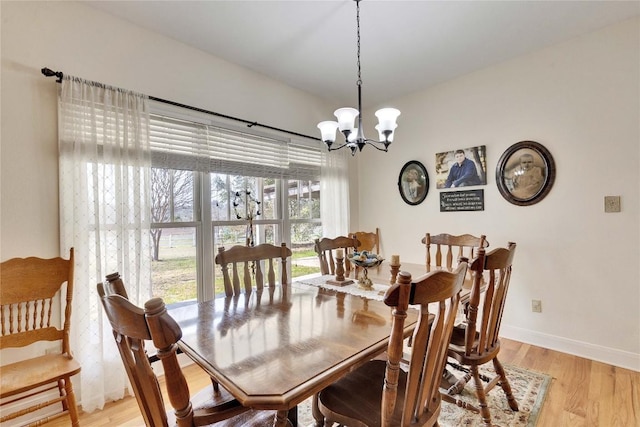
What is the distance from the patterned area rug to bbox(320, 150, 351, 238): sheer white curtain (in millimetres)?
1994

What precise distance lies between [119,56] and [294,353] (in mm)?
2461

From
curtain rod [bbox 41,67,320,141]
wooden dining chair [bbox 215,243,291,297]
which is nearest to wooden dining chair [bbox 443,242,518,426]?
wooden dining chair [bbox 215,243,291,297]

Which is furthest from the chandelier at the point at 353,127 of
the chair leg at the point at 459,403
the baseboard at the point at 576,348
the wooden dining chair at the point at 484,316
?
the baseboard at the point at 576,348

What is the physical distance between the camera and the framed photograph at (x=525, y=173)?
105 inches

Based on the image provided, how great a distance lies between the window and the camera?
2428 millimetres

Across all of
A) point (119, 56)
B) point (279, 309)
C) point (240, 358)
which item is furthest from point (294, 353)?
point (119, 56)

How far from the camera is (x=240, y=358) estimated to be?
3.27 feet

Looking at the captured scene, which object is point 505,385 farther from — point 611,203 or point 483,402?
point 611,203

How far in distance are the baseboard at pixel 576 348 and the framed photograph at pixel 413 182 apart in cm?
160

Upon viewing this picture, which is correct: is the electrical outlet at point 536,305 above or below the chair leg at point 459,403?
above

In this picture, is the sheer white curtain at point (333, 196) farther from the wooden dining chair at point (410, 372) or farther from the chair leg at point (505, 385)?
the wooden dining chair at point (410, 372)

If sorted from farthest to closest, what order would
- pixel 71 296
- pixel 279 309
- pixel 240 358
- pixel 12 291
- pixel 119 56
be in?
1. pixel 119 56
2. pixel 71 296
3. pixel 12 291
4. pixel 279 309
5. pixel 240 358

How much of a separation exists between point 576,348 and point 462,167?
1.91m

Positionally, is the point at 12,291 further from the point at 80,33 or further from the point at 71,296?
the point at 80,33
